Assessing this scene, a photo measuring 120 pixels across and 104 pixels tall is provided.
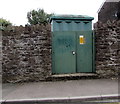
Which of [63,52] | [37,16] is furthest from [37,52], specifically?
[37,16]

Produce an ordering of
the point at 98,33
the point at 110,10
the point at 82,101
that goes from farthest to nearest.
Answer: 1. the point at 110,10
2. the point at 98,33
3. the point at 82,101

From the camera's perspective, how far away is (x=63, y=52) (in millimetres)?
6637

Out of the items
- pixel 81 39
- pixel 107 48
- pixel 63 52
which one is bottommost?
pixel 63 52

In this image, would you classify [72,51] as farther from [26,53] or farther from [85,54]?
[26,53]

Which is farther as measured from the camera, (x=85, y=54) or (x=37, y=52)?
(x=85, y=54)

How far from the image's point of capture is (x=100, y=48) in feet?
21.5

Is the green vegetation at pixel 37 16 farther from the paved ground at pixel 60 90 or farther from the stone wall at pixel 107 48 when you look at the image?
the paved ground at pixel 60 90

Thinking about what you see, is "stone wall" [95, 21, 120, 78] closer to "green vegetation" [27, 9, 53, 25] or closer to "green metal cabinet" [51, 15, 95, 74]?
"green metal cabinet" [51, 15, 95, 74]

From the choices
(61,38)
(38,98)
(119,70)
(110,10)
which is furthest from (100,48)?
(110,10)

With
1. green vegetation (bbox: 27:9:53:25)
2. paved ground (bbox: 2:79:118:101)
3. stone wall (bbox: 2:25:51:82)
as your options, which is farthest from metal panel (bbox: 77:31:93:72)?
green vegetation (bbox: 27:9:53:25)

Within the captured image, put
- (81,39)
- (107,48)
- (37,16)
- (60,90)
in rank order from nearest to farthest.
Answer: (60,90) < (107,48) < (81,39) < (37,16)

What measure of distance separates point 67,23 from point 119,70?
130 inches

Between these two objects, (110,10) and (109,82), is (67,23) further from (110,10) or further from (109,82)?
(110,10)

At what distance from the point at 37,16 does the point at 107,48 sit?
102 feet
